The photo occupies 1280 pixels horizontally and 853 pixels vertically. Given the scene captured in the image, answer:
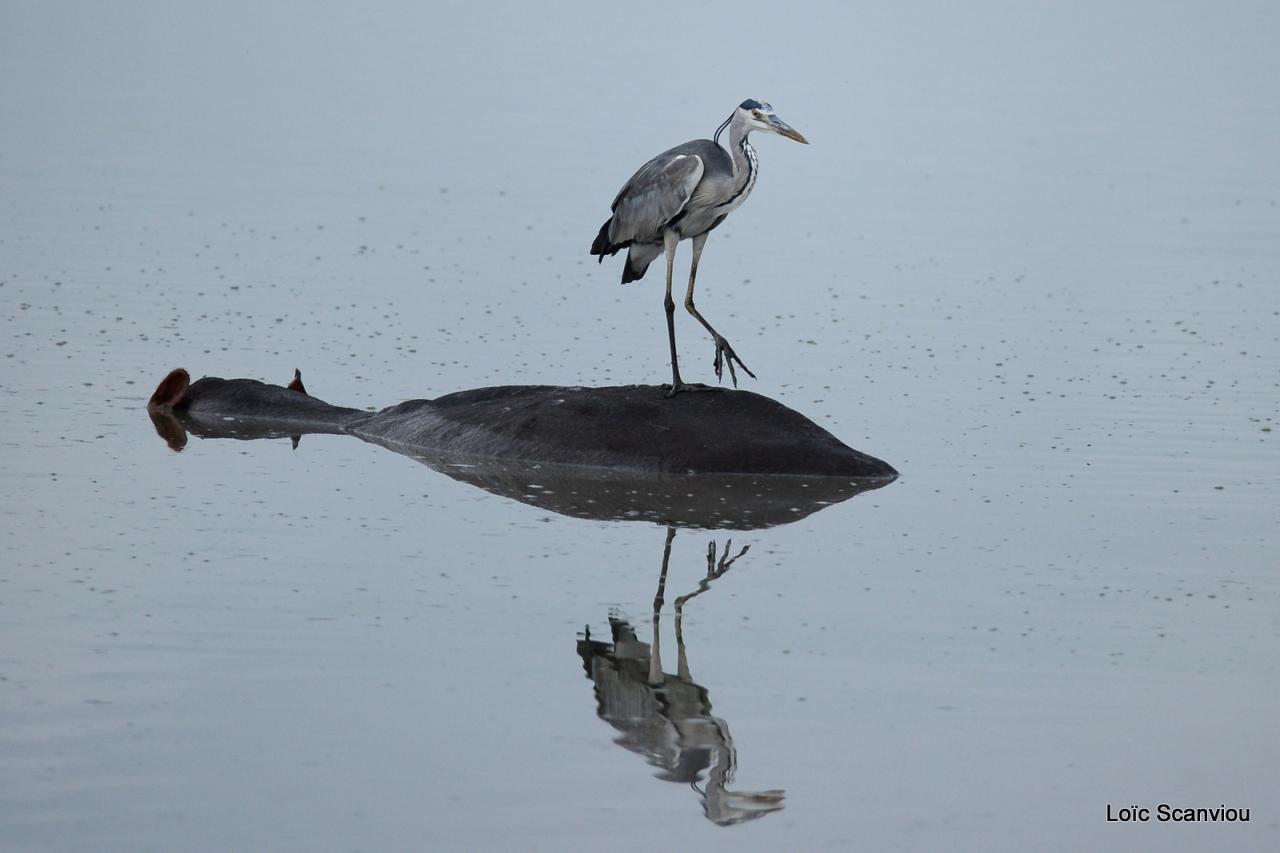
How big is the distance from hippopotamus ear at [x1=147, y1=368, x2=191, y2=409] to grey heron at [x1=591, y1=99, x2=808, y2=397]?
3195mm

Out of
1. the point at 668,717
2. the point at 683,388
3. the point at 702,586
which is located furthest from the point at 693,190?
the point at 668,717

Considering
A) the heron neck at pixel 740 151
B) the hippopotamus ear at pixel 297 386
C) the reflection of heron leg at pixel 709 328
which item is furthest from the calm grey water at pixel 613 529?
the heron neck at pixel 740 151

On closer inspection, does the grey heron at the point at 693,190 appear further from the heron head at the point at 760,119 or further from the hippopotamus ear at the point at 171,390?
the hippopotamus ear at the point at 171,390

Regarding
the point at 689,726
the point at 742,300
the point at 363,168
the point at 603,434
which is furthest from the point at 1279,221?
the point at 689,726

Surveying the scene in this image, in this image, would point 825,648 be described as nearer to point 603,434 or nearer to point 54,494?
point 603,434

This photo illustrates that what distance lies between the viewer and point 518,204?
2567cm

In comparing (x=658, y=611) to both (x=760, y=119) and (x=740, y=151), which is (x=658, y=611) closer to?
(x=740, y=151)

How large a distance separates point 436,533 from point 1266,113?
28806mm

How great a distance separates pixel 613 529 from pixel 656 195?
→ 238cm

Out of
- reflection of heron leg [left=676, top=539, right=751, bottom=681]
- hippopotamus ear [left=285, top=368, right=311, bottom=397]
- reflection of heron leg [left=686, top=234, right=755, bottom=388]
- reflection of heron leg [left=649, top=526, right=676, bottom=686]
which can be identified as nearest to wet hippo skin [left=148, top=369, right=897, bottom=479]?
reflection of heron leg [left=686, top=234, right=755, bottom=388]

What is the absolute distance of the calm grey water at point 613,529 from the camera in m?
7.83

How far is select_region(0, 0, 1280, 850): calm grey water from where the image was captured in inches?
308

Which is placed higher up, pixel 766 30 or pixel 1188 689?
pixel 766 30

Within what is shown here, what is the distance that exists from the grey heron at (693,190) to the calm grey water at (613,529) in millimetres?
1972
